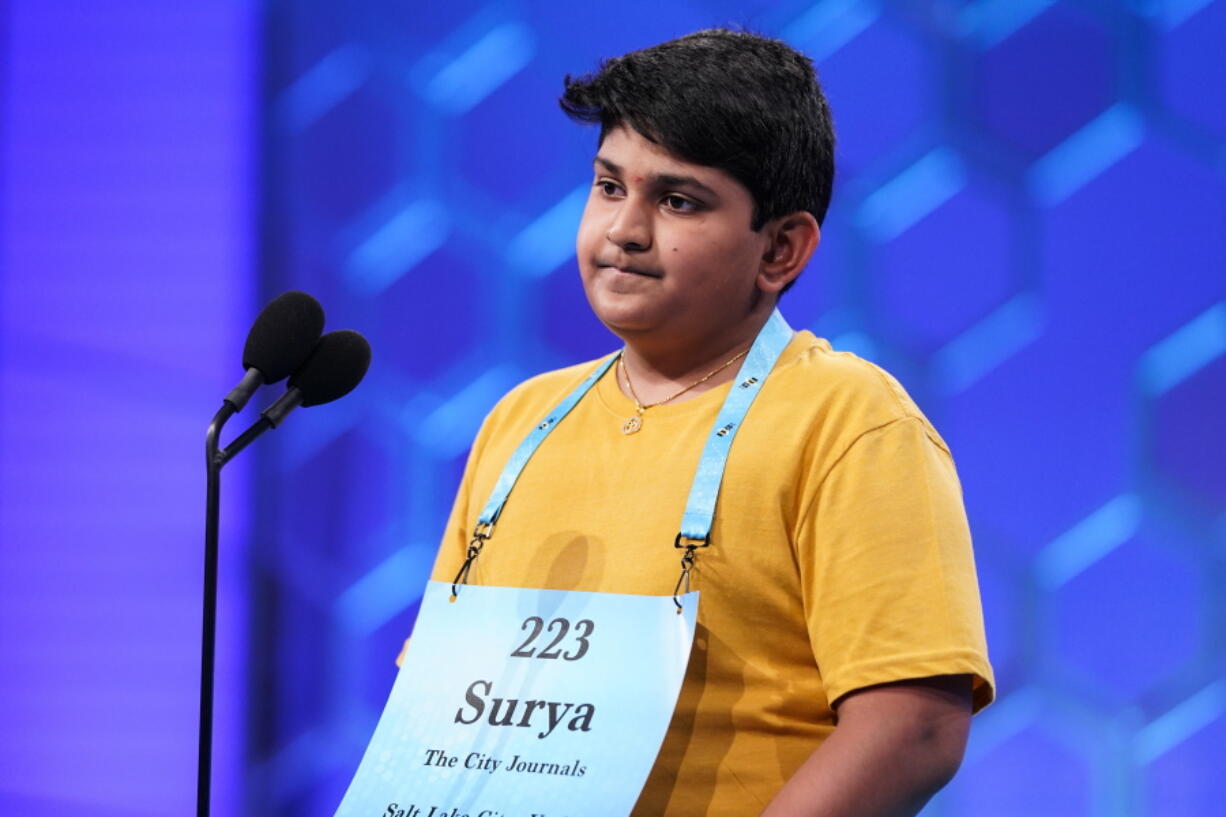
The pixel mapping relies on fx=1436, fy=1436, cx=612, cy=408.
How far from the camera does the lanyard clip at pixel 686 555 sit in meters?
1.10

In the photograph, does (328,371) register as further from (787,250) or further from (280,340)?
(787,250)

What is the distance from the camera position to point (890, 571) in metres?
1.05

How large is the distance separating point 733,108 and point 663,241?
0.40ft

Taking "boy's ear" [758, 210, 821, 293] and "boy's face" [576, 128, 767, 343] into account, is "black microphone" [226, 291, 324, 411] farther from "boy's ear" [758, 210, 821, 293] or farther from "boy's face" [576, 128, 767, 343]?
"boy's ear" [758, 210, 821, 293]

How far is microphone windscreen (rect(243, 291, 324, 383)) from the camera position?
3.69ft

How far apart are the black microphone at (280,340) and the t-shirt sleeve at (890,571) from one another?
0.42 metres

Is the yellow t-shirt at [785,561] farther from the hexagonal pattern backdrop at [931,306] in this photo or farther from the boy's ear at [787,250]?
the hexagonal pattern backdrop at [931,306]

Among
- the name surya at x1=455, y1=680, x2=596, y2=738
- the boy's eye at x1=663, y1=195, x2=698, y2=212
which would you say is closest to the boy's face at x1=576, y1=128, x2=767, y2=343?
the boy's eye at x1=663, y1=195, x2=698, y2=212

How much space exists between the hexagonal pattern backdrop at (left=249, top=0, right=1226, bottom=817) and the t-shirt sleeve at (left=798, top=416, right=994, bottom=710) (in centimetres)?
69

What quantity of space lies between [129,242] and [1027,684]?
128 cm

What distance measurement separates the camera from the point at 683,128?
117cm

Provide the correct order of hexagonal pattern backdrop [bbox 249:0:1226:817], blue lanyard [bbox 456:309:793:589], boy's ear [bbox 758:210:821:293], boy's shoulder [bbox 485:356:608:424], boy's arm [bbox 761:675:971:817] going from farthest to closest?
1. hexagonal pattern backdrop [bbox 249:0:1226:817]
2. boy's shoulder [bbox 485:356:608:424]
3. boy's ear [bbox 758:210:821:293]
4. blue lanyard [bbox 456:309:793:589]
5. boy's arm [bbox 761:675:971:817]

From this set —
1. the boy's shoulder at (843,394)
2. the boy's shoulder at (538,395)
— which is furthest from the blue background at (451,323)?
the boy's shoulder at (843,394)

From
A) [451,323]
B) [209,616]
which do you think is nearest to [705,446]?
[209,616]
